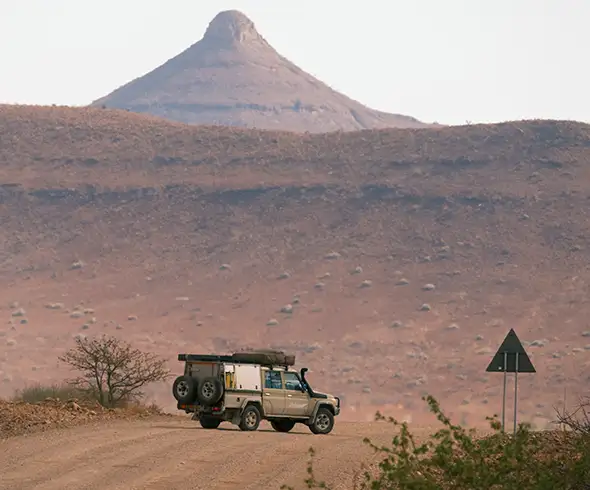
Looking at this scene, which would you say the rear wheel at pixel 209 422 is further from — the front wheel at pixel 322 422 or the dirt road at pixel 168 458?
the front wheel at pixel 322 422

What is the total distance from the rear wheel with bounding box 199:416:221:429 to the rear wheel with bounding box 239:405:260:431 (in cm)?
67

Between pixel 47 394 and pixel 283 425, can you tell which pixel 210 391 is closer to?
pixel 283 425

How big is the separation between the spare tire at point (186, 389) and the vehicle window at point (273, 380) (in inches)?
57.1

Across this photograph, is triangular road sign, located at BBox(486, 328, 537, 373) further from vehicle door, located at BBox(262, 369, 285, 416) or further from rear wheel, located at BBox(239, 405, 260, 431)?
rear wheel, located at BBox(239, 405, 260, 431)

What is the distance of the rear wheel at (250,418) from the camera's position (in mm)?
26031

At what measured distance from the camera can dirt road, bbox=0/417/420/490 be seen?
18.4m

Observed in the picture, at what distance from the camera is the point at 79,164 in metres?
91.9

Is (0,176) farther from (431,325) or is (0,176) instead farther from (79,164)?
(431,325)

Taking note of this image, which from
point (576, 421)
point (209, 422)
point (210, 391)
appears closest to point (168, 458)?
point (210, 391)

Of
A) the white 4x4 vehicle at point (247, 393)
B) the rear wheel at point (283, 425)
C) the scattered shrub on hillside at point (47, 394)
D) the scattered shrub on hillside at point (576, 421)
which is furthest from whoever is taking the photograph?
the scattered shrub on hillside at point (47, 394)

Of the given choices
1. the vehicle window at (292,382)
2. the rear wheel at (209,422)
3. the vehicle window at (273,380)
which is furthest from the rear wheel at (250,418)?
the vehicle window at (292,382)

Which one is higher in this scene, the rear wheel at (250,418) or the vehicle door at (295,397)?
the vehicle door at (295,397)

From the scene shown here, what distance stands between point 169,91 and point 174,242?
395 feet

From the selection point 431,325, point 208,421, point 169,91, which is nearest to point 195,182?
point 431,325
